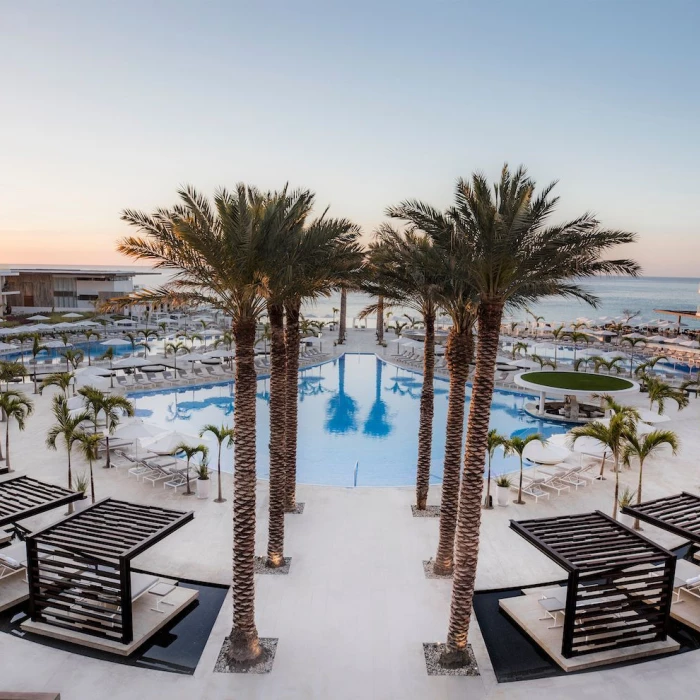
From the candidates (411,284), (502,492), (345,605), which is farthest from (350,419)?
(345,605)

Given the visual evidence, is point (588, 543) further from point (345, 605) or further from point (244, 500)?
point (244, 500)

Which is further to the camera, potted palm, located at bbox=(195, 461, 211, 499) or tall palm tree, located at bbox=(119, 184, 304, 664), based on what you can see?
potted palm, located at bbox=(195, 461, 211, 499)

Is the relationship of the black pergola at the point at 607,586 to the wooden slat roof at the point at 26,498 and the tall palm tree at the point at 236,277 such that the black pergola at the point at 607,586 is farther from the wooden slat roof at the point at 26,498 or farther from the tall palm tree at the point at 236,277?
the wooden slat roof at the point at 26,498

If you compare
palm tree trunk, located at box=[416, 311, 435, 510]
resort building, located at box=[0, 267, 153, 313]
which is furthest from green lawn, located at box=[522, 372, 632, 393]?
resort building, located at box=[0, 267, 153, 313]

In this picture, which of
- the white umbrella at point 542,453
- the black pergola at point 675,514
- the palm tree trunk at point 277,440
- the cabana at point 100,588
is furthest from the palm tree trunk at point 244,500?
the white umbrella at point 542,453

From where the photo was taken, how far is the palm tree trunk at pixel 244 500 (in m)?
8.29

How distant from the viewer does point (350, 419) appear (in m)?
25.0

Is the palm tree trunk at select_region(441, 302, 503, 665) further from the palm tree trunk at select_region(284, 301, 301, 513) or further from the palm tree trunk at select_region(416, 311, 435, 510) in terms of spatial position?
the palm tree trunk at select_region(284, 301, 301, 513)

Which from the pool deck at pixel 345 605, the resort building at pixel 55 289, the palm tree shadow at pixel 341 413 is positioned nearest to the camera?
the pool deck at pixel 345 605

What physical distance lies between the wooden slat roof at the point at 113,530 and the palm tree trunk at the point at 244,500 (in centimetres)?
165

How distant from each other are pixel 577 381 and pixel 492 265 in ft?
64.8

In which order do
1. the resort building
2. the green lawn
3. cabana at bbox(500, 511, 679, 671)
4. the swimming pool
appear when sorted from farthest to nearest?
1. the resort building
2. the green lawn
3. the swimming pool
4. cabana at bbox(500, 511, 679, 671)

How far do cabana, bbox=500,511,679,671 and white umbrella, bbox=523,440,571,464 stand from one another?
532cm

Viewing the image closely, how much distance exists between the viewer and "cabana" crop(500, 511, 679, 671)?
8461 millimetres
